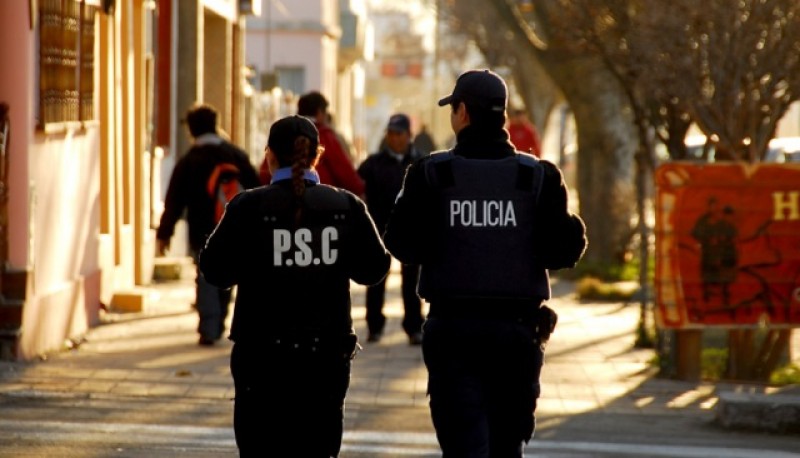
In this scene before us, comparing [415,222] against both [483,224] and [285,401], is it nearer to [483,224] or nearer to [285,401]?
[483,224]

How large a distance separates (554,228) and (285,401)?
104 centimetres

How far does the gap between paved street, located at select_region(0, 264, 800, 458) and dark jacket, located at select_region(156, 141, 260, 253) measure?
34.1 inches

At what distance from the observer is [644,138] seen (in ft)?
45.3

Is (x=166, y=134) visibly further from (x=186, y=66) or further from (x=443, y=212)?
(x=443, y=212)

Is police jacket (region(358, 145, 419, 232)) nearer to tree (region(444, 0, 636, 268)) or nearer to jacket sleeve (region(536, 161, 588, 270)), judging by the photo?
jacket sleeve (region(536, 161, 588, 270))

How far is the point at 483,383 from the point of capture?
20.1 ft

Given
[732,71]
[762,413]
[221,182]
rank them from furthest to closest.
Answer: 1. [221,182]
2. [732,71]
3. [762,413]

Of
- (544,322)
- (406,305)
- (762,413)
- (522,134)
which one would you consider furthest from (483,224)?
(522,134)

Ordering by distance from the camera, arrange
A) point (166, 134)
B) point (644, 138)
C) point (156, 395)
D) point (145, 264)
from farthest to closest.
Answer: point (166, 134) < point (145, 264) < point (644, 138) < point (156, 395)

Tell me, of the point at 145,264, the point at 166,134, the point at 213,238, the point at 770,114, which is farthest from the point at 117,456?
the point at 166,134

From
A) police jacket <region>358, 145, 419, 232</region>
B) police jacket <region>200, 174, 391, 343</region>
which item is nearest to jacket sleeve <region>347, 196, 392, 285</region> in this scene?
police jacket <region>200, 174, 391, 343</region>

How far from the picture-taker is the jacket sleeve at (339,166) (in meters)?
13.3

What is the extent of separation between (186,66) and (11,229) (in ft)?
31.0

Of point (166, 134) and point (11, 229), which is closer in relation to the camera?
point (11, 229)
